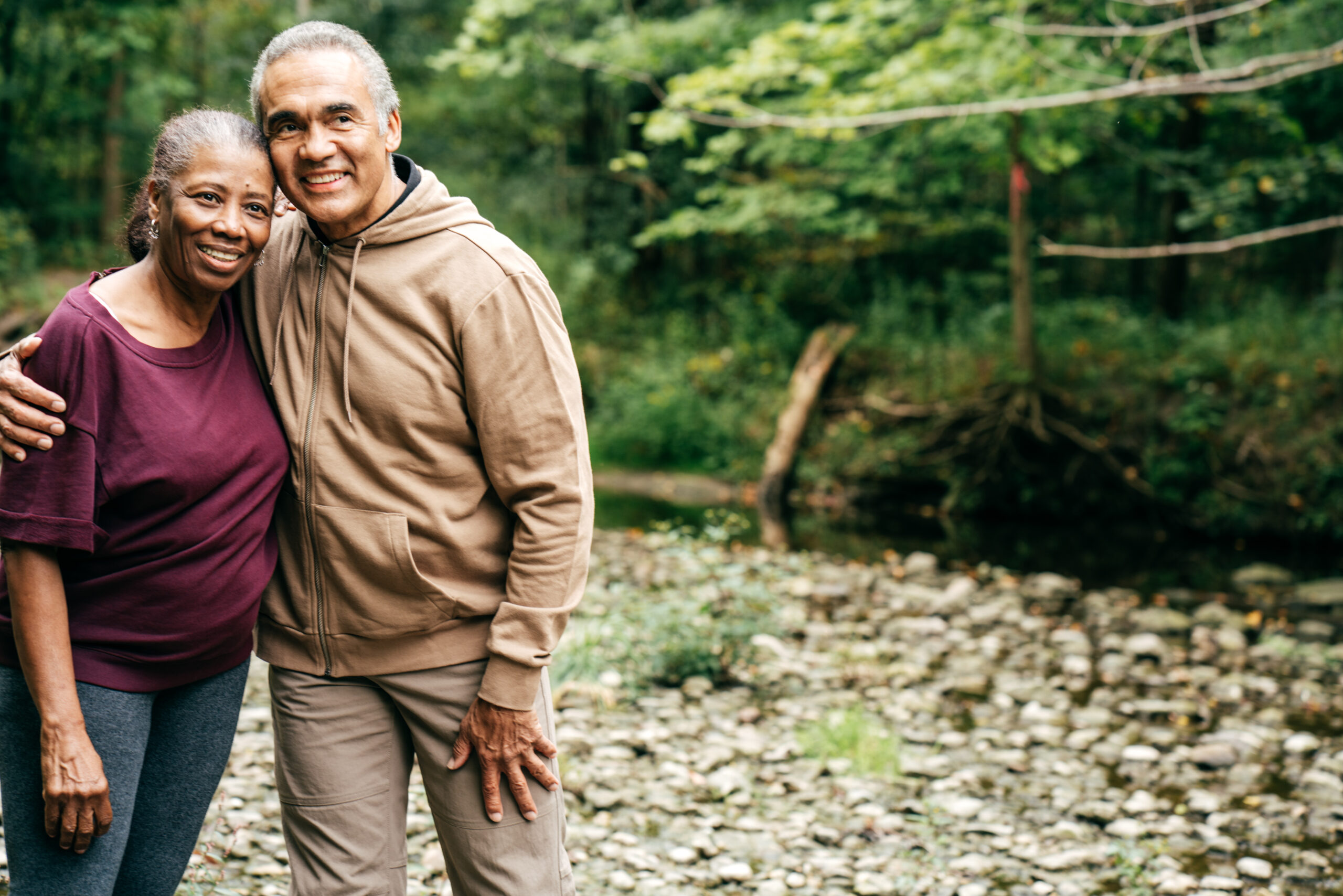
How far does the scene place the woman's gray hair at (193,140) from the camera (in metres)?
1.88

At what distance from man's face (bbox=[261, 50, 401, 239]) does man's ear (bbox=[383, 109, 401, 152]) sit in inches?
2.7

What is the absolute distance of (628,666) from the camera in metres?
5.26

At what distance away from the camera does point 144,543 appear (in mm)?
1806

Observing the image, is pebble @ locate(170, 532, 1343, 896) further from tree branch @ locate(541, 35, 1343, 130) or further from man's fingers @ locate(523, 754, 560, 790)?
tree branch @ locate(541, 35, 1343, 130)

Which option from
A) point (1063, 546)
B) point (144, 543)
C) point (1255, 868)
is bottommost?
point (1063, 546)

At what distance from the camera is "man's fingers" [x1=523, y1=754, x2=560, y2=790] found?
2004mm

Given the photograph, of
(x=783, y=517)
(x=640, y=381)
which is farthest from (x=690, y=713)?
(x=640, y=381)

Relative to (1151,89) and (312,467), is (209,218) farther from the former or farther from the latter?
(1151,89)

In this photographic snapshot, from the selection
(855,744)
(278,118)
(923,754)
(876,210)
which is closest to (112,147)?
(876,210)

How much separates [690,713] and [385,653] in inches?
119

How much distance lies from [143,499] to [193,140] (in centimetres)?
65

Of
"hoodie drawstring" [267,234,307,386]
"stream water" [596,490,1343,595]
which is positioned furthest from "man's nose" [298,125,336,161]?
"stream water" [596,490,1343,595]

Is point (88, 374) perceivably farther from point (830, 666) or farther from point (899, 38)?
point (899, 38)

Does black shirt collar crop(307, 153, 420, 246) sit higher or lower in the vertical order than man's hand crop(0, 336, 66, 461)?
higher
